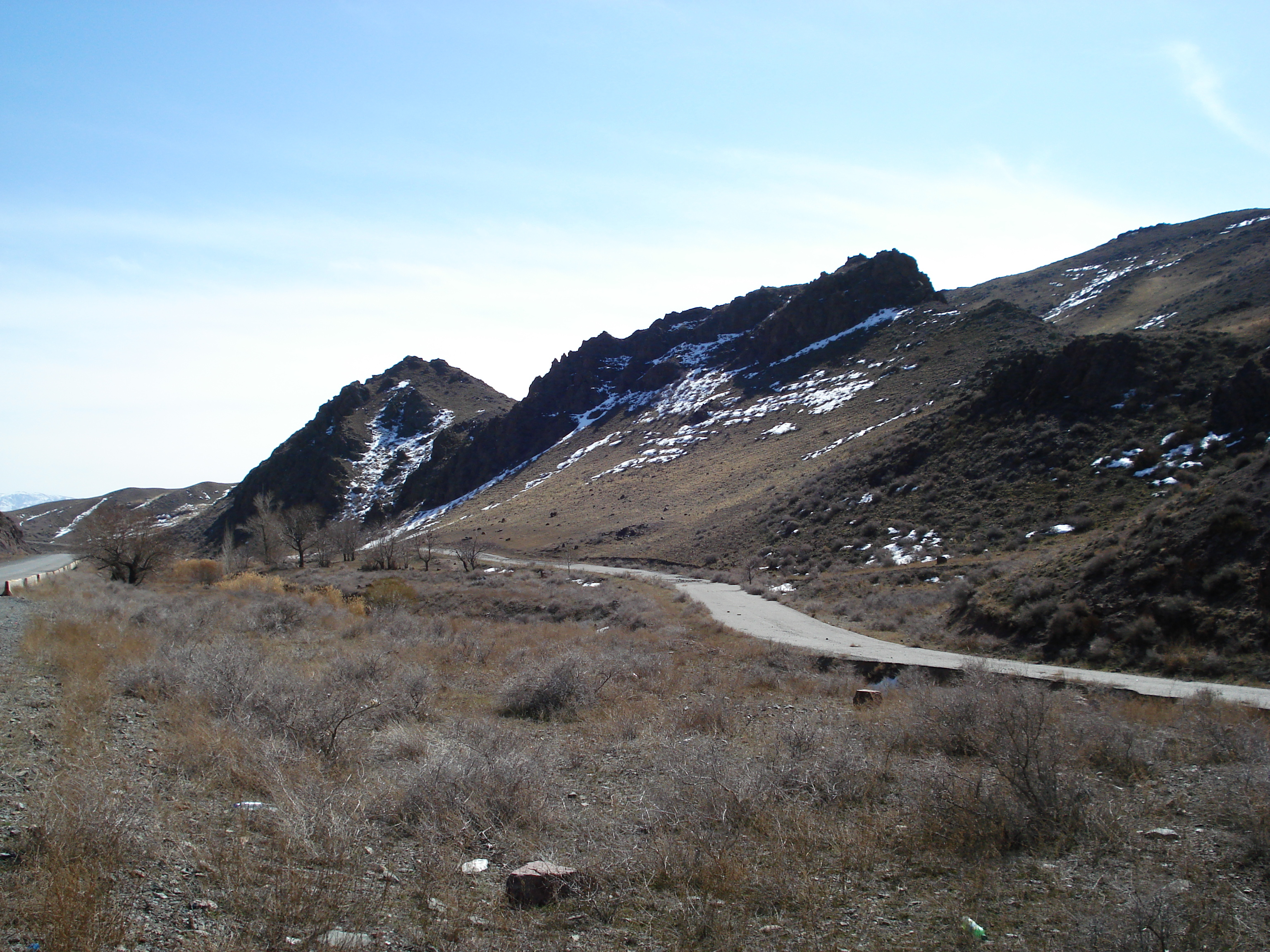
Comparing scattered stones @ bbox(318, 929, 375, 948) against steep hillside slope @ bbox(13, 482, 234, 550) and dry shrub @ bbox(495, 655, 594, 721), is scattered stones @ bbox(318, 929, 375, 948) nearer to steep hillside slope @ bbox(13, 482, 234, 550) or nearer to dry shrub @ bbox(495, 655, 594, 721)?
dry shrub @ bbox(495, 655, 594, 721)

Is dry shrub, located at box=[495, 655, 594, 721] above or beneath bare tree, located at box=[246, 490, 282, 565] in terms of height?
beneath

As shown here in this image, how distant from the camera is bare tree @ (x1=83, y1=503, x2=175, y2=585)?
34.5 meters

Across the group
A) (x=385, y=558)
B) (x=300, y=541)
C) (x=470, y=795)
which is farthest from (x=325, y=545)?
(x=470, y=795)

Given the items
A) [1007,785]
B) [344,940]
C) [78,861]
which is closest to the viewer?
[344,940]

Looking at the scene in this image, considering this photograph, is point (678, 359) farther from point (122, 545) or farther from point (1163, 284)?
point (122, 545)

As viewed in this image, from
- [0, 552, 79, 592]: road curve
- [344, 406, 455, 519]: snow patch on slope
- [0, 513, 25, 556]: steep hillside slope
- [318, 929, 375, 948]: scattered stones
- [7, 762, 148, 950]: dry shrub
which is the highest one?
[344, 406, 455, 519]: snow patch on slope

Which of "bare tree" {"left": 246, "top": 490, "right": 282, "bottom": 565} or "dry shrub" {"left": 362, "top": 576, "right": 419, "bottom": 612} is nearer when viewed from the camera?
"dry shrub" {"left": 362, "top": 576, "right": 419, "bottom": 612}

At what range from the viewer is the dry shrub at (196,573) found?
39594 mm

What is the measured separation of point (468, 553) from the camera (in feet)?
184

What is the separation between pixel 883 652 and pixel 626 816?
11.7m

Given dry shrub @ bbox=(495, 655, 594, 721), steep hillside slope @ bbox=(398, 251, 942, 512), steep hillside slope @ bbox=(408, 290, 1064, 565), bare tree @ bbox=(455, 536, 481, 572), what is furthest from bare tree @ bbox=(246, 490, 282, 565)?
dry shrub @ bbox=(495, 655, 594, 721)

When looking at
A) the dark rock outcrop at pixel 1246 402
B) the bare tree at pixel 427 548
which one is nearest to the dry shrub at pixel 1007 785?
the dark rock outcrop at pixel 1246 402

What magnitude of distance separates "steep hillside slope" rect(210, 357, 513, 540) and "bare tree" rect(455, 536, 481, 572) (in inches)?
1983

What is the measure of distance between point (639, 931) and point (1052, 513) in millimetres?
29477
